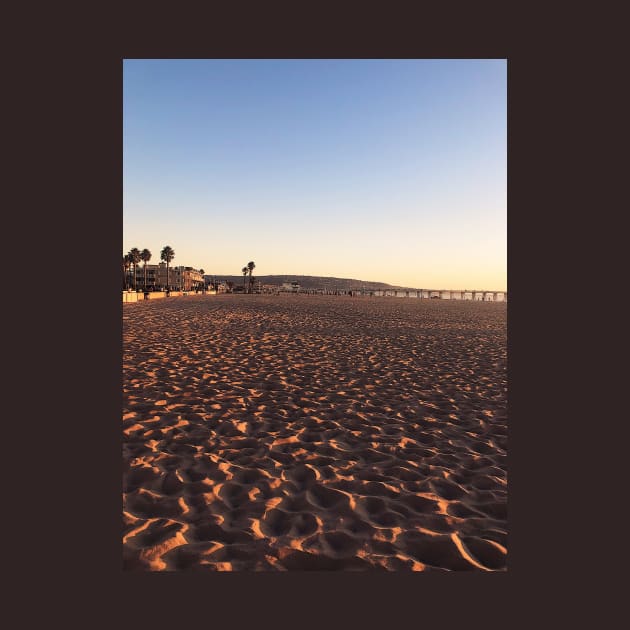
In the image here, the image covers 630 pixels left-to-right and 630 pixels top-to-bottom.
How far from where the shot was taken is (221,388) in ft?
24.3

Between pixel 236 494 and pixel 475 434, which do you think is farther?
pixel 475 434

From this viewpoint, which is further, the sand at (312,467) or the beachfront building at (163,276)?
the beachfront building at (163,276)

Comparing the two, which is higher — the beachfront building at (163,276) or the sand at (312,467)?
the beachfront building at (163,276)

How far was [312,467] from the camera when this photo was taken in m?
4.45

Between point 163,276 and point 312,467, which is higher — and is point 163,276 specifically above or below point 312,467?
above

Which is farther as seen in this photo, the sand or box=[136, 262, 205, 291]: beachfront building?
box=[136, 262, 205, 291]: beachfront building

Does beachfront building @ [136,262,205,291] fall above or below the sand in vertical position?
above

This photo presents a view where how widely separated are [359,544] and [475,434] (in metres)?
3.08

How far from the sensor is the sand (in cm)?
Result: 311

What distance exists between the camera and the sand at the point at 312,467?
311 centimetres

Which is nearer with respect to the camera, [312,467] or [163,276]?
[312,467]

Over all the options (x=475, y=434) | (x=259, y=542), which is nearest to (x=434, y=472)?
(x=475, y=434)

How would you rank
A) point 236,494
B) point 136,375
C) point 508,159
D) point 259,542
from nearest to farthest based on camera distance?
point 508,159 → point 259,542 → point 236,494 → point 136,375

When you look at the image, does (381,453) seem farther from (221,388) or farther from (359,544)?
(221,388)
